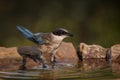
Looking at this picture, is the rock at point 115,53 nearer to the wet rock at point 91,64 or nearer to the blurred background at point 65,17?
the wet rock at point 91,64

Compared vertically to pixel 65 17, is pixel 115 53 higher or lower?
lower

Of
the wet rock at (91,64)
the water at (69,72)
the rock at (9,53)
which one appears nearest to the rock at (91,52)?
the wet rock at (91,64)

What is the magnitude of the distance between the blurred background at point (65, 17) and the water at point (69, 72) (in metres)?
2.76

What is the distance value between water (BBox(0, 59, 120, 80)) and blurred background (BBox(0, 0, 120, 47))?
2762 mm

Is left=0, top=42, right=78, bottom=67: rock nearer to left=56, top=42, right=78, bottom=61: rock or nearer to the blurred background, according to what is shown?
left=56, top=42, right=78, bottom=61: rock

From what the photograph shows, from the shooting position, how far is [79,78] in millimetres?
4082

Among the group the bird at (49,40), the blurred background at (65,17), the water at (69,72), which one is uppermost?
the blurred background at (65,17)

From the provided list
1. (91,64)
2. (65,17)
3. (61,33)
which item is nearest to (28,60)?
(61,33)

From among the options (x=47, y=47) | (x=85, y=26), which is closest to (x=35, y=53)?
(x=47, y=47)

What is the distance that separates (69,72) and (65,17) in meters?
3.81

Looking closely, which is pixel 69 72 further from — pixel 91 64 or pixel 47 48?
pixel 47 48

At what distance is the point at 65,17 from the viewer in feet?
27.1

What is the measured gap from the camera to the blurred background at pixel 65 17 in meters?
8.00

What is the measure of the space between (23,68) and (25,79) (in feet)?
2.62
